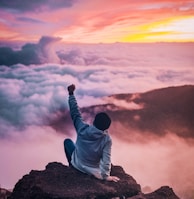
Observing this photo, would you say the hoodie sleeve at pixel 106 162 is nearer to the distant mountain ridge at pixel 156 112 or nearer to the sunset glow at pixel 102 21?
the distant mountain ridge at pixel 156 112

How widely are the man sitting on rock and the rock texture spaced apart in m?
0.07

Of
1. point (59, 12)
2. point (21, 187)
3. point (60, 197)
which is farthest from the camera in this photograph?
point (59, 12)

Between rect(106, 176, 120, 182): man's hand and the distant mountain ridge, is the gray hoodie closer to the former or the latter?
rect(106, 176, 120, 182): man's hand

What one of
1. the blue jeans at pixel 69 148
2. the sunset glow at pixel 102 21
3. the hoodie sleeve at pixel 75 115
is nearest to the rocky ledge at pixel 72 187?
the blue jeans at pixel 69 148

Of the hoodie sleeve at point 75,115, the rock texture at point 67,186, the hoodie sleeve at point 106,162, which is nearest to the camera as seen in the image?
the rock texture at point 67,186

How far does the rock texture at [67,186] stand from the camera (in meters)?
3.20

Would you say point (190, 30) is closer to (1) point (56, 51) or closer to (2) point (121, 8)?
(2) point (121, 8)

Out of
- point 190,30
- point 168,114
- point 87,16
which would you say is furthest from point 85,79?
point 190,30

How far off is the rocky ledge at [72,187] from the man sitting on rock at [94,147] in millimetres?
68

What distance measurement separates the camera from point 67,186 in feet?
10.9

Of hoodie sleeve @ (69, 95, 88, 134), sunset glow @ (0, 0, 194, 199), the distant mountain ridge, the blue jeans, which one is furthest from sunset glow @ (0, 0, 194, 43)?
the blue jeans

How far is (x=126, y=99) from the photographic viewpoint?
14.1 ft

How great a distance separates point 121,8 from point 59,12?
67 centimetres

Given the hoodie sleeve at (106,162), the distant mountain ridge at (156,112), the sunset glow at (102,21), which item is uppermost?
the sunset glow at (102,21)
